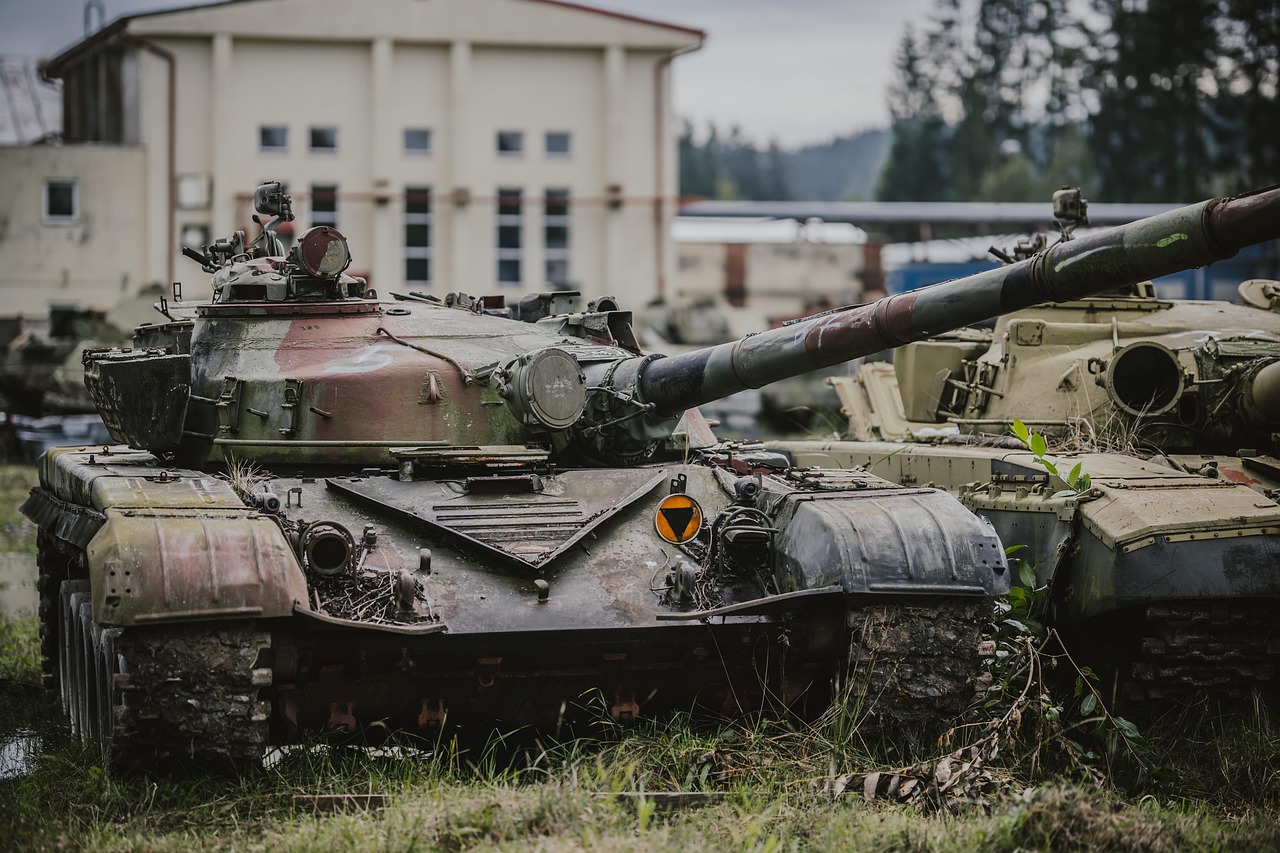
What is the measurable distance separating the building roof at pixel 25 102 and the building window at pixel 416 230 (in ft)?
47.7

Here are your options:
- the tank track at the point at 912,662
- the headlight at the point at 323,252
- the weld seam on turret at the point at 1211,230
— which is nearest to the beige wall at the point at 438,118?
the headlight at the point at 323,252

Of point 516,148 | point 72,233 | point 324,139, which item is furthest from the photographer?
point 516,148

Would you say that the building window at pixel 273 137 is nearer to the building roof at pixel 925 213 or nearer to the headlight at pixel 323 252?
the building roof at pixel 925 213

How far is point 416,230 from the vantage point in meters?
34.1

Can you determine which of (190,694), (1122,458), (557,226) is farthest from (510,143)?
(190,694)

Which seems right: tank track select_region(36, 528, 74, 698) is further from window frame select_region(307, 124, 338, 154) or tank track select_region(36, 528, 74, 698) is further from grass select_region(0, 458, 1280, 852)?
window frame select_region(307, 124, 338, 154)

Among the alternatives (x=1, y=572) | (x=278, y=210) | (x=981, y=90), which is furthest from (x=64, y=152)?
(x=981, y=90)

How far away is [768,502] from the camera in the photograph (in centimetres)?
885

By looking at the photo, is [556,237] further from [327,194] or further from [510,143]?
[327,194]

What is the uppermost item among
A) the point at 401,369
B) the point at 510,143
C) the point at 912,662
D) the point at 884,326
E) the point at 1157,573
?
the point at 510,143

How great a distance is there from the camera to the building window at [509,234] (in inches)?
1367

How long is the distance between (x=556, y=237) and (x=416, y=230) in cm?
296

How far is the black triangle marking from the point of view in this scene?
867cm

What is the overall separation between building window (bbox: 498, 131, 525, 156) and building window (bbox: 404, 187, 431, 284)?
1738 millimetres
